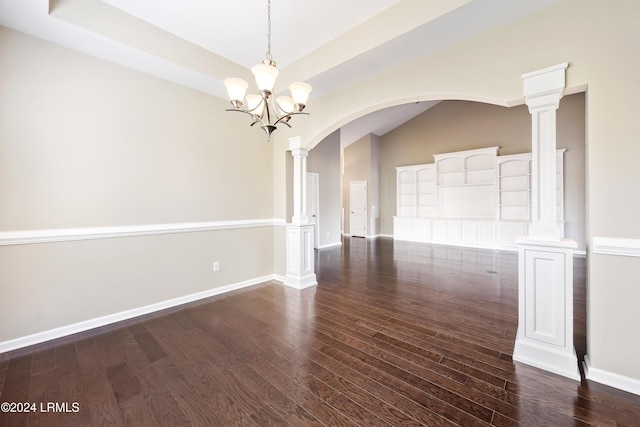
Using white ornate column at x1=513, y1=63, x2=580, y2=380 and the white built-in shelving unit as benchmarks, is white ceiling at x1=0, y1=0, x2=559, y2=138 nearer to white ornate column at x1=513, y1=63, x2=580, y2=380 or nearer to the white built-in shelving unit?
white ornate column at x1=513, y1=63, x2=580, y2=380

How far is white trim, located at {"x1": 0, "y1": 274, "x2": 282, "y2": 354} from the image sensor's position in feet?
7.65

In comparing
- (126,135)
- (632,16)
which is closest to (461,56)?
(632,16)

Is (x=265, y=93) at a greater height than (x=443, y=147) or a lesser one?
lesser

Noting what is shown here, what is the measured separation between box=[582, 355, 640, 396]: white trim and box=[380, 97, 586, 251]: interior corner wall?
5.72 meters

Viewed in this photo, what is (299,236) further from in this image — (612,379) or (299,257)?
(612,379)

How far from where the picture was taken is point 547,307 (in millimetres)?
1974

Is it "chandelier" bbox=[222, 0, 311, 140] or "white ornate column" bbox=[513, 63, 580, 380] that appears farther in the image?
"chandelier" bbox=[222, 0, 311, 140]

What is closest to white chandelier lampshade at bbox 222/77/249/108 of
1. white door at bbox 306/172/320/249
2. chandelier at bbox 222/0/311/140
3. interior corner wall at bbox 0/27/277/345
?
chandelier at bbox 222/0/311/140

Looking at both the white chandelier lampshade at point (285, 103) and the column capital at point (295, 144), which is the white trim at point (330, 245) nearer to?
the column capital at point (295, 144)

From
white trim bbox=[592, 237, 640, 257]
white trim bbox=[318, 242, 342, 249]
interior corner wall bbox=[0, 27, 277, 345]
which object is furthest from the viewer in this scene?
white trim bbox=[318, 242, 342, 249]

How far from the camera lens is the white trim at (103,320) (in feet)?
7.65

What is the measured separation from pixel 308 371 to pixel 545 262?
202 centimetres

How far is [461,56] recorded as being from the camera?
247 centimetres

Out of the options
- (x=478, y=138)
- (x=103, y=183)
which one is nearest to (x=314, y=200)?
(x=103, y=183)
